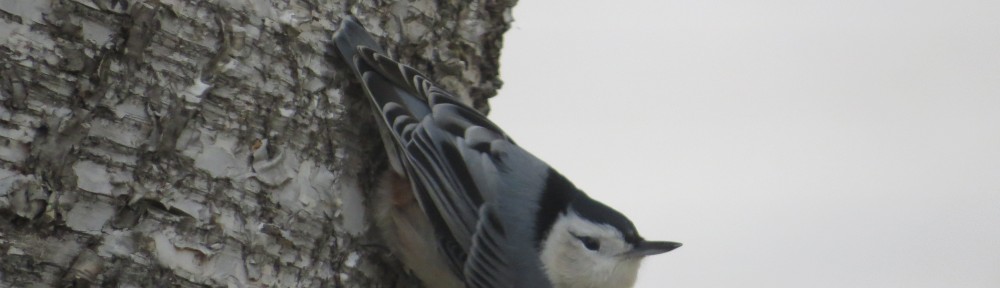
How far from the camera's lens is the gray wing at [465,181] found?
4.67 ft

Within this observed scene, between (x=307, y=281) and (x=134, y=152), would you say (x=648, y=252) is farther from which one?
(x=134, y=152)

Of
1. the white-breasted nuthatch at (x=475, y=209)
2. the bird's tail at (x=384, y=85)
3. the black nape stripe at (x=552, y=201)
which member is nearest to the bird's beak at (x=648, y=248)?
the white-breasted nuthatch at (x=475, y=209)

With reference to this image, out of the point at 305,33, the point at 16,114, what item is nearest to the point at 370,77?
the point at 305,33

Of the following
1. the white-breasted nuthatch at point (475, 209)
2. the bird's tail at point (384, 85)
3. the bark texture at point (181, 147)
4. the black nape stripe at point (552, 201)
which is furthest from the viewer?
the black nape stripe at point (552, 201)

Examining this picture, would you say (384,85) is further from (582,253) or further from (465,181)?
(582,253)

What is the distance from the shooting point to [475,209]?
1.46m

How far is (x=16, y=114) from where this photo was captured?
95 cm

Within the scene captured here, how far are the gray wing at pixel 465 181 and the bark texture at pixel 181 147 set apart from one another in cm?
7

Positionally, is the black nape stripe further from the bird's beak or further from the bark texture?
the bark texture

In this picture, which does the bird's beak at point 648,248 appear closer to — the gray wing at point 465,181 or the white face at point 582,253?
the white face at point 582,253

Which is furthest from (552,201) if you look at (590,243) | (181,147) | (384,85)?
(181,147)

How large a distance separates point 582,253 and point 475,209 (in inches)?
7.2

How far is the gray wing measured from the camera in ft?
4.67

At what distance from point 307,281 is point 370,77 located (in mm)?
259
